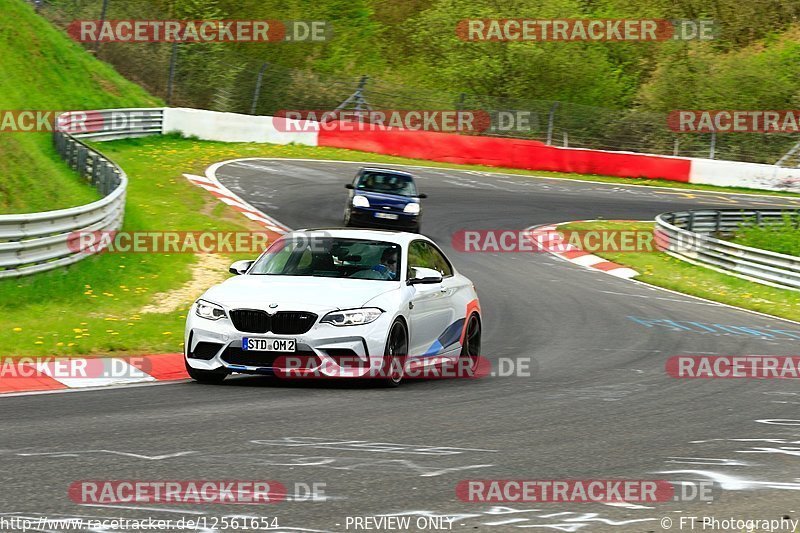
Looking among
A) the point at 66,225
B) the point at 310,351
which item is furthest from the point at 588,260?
the point at 310,351

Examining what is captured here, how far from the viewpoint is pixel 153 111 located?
37.9m

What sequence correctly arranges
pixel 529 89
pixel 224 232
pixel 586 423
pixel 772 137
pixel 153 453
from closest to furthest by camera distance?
pixel 153 453, pixel 586 423, pixel 224 232, pixel 772 137, pixel 529 89

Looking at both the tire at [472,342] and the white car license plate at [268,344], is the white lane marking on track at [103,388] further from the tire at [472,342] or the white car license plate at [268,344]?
the tire at [472,342]

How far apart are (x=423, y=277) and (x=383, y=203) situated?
14.0 metres

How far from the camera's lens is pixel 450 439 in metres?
7.99

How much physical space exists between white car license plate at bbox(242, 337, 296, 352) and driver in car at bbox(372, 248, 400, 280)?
143 cm

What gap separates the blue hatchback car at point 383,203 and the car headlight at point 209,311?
1441cm

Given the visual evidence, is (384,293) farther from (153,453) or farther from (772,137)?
(772,137)

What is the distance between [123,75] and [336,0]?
60.9ft

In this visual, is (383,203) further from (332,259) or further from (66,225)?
(332,259)

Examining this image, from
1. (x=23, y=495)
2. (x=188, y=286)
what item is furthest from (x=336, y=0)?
(x=23, y=495)

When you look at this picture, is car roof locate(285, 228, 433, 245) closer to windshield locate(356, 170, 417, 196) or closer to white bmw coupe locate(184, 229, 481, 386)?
white bmw coupe locate(184, 229, 481, 386)

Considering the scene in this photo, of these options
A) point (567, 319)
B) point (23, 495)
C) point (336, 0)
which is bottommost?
point (567, 319)

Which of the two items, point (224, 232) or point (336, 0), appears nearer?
point (224, 232)
